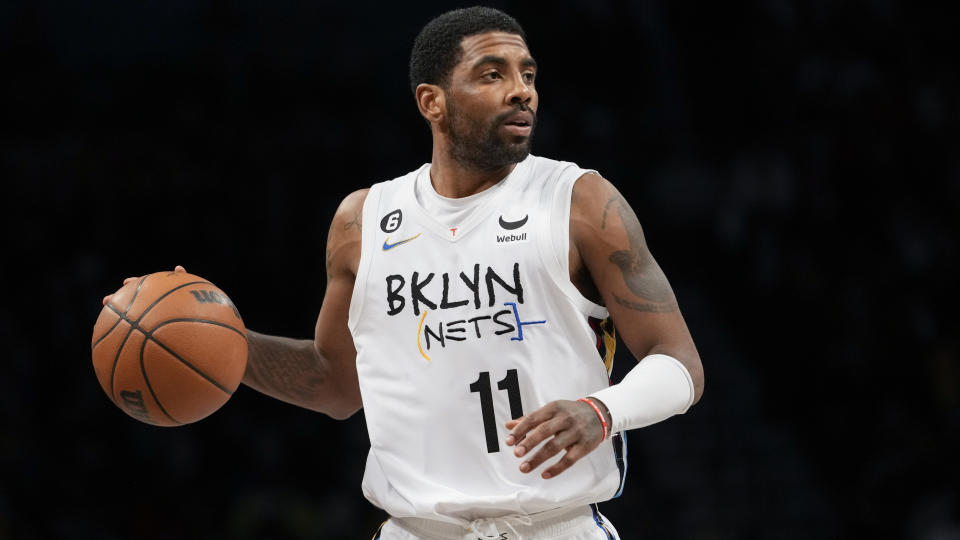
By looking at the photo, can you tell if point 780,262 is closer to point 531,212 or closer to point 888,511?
point 888,511

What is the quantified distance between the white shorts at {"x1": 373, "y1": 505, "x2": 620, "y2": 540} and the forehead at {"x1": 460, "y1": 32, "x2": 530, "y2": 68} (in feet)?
4.14

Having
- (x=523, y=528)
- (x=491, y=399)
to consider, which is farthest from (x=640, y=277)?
(x=523, y=528)

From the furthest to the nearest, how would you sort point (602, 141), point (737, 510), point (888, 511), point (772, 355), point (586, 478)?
point (602, 141) → point (772, 355) → point (737, 510) → point (888, 511) → point (586, 478)

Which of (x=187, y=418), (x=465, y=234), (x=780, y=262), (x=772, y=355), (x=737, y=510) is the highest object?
(x=465, y=234)

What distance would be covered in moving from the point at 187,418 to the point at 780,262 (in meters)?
5.54

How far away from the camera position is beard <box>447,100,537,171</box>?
3.16 meters

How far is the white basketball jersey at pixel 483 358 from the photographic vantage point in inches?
118

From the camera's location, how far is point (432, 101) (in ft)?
11.0

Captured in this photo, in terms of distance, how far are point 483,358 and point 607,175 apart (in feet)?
18.8

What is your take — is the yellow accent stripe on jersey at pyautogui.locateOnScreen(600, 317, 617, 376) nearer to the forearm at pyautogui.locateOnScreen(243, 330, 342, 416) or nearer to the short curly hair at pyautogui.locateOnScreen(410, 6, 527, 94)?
the short curly hair at pyautogui.locateOnScreen(410, 6, 527, 94)

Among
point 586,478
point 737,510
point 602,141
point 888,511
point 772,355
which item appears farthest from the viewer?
point 602,141

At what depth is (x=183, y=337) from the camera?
3070mm

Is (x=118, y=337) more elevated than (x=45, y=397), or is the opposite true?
(x=118, y=337)

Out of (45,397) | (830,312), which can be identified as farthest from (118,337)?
(830,312)
